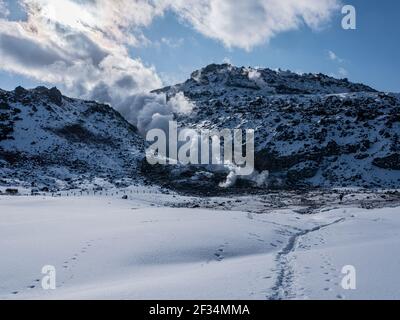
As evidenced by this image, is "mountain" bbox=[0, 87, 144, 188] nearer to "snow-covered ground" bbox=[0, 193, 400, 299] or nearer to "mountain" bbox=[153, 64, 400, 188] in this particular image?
"mountain" bbox=[153, 64, 400, 188]

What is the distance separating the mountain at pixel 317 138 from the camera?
280 feet

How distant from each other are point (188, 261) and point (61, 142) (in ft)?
308

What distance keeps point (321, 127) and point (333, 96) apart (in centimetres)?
4330

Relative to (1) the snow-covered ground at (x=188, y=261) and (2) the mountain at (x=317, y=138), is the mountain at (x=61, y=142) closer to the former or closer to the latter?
(2) the mountain at (x=317, y=138)

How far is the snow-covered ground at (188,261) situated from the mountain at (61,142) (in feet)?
180

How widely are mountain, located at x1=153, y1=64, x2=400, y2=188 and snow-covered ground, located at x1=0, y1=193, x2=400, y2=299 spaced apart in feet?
193

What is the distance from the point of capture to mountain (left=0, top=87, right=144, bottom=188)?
267 feet

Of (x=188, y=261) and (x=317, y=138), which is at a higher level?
(x=317, y=138)

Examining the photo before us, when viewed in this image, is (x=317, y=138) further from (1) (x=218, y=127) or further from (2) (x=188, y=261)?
(2) (x=188, y=261)

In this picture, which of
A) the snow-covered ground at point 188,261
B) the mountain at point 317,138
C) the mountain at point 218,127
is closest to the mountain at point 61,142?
the mountain at point 218,127

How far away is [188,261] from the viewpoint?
15.1m

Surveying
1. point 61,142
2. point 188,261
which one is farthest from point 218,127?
point 188,261

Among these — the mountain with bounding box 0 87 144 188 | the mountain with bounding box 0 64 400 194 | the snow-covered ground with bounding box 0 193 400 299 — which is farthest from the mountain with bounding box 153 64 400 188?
the snow-covered ground with bounding box 0 193 400 299
